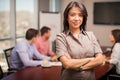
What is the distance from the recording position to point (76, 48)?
146cm

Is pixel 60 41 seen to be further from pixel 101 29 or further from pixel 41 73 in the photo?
pixel 101 29

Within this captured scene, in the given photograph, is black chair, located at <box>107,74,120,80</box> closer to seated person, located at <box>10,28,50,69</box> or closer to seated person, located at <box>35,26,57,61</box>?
seated person, located at <box>10,28,50,69</box>

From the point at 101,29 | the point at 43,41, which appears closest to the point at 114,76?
the point at 43,41

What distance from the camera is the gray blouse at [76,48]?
57.0 inches

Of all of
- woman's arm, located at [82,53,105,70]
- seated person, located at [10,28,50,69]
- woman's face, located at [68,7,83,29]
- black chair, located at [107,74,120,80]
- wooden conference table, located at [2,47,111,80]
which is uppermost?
woman's face, located at [68,7,83,29]

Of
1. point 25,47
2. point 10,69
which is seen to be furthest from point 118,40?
point 10,69

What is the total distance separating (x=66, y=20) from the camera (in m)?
1.52

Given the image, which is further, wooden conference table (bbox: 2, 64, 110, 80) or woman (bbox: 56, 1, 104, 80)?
wooden conference table (bbox: 2, 64, 110, 80)

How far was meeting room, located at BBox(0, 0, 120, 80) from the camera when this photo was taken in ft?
4.83

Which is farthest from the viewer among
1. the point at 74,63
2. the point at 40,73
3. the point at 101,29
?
the point at 101,29

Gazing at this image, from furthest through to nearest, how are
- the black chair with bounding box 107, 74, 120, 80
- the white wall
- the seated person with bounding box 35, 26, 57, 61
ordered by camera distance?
the white wall → the seated person with bounding box 35, 26, 57, 61 → the black chair with bounding box 107, 74, 120, 80

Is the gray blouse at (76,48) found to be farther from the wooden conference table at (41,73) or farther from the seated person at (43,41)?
the seated person at (43,41)

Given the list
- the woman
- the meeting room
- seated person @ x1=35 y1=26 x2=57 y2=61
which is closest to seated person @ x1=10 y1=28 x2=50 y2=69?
the meeting room

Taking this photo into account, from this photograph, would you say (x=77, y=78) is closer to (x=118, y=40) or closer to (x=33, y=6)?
(x=118, y=40)
